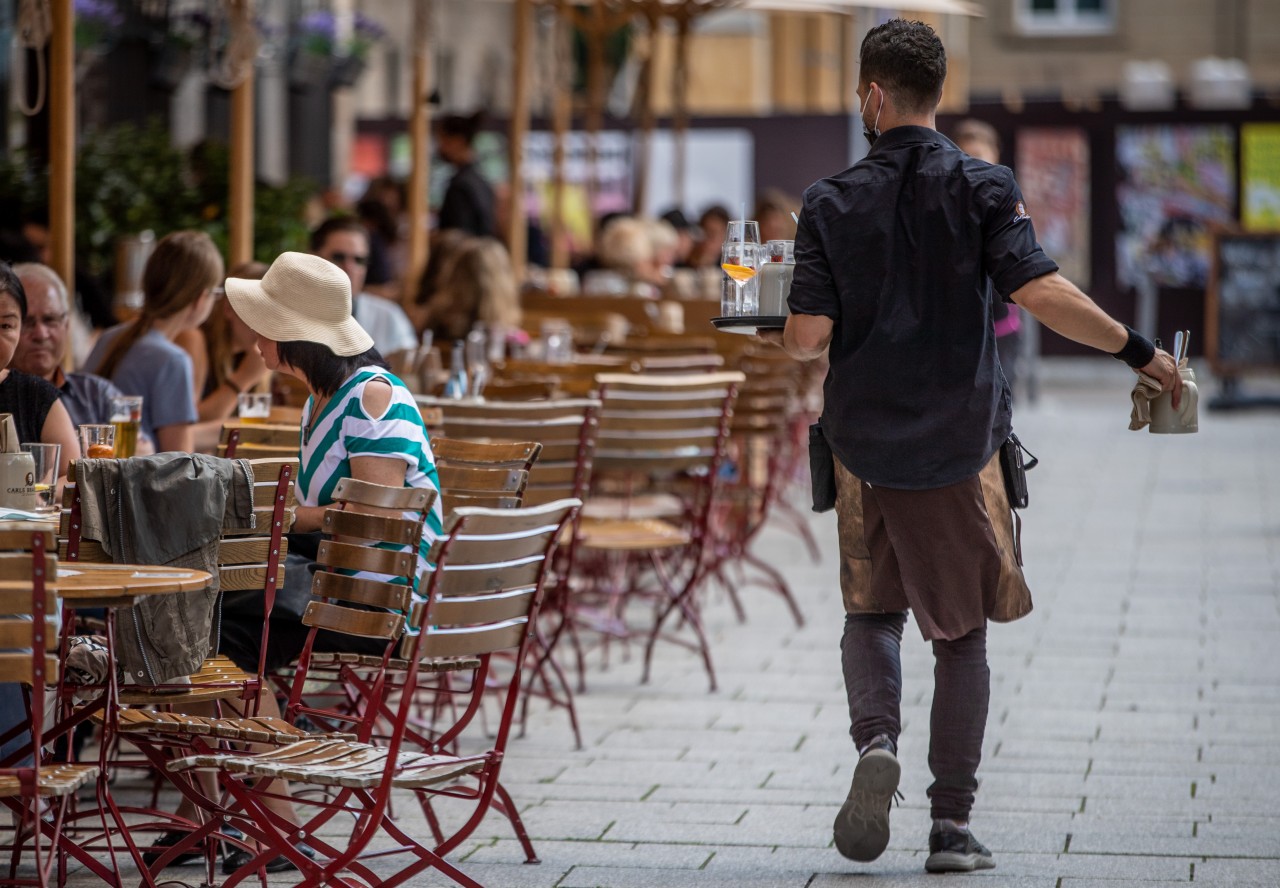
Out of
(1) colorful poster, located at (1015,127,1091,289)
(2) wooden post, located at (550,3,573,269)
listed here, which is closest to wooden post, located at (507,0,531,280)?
(2) wooden post, located at (550,3,573,269)

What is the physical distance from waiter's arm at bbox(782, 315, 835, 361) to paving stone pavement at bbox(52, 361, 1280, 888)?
3.60 ft

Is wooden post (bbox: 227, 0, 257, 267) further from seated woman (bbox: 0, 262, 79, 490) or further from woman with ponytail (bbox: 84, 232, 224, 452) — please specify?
seated woman (bbox: 0, 262, 79, 490)

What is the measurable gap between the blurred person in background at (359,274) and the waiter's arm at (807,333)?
347cm

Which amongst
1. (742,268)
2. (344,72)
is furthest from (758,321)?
(344,72)

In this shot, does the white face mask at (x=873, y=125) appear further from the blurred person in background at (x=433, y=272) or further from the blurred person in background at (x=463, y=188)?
the blurred person in background at (x=463, y=188)

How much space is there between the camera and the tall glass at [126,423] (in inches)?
186

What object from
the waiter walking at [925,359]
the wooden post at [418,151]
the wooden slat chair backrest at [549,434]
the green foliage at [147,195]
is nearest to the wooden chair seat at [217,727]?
the waiter walking at [925,359]

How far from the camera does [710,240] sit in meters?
15.1

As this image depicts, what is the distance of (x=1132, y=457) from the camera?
13.3 m

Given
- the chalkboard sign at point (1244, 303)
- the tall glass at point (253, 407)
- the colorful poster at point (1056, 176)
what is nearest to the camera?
the tall glass at point (253, 407)

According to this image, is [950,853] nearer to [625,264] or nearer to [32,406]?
[32,406]

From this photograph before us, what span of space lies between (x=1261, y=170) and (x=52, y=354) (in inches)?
667

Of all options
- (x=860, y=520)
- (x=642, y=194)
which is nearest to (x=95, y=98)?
(x=642, y=194)

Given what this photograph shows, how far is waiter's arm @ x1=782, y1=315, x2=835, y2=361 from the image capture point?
4039 mm
